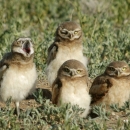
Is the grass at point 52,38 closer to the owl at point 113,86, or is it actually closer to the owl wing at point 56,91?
the owl wing at point 56,91

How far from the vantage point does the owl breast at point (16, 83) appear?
11.1m

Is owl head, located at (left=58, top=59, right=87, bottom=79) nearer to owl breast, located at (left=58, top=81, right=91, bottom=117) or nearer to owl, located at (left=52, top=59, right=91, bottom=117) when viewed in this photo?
owl, located at (left=52, top=59, right=91, bottom=117)

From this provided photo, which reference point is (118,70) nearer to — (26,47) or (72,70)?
(72,70)

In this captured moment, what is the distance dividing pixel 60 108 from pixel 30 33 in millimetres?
5872

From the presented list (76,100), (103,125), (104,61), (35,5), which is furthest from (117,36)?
(103,125)

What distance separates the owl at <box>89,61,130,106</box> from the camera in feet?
38.7

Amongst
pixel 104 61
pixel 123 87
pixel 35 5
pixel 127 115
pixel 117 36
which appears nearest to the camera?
pixel 127 115

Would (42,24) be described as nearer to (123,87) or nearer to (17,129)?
(123,87)

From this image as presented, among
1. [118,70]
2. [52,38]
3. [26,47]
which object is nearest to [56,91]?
[26,47]

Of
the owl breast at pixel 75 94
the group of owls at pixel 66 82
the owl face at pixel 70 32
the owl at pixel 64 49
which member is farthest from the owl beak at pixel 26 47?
the owl face at pixel 70 32

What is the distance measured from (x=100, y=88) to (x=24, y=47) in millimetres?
1522

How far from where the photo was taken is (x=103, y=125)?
986cm

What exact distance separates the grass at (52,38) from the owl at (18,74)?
0.95 ft

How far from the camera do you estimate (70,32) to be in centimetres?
1316
